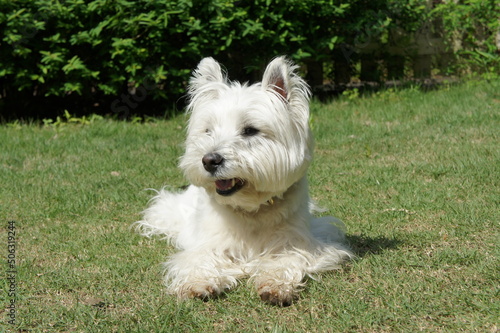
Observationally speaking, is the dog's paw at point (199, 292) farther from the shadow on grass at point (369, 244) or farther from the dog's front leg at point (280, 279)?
the shadow on grass at point (369, 244)

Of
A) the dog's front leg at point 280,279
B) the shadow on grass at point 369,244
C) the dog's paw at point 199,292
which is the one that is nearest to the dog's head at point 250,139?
the dog's front leg at point 280,279

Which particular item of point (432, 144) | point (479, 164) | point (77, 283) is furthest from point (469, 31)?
point (77, 283)

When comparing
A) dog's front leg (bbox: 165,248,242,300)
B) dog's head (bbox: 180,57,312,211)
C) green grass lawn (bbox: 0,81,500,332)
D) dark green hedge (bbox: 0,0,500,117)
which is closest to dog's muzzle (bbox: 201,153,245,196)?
dog's head (bbox: 180,57,312,211)

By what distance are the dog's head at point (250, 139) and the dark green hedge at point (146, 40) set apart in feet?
14.7

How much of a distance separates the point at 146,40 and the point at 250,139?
518 cm

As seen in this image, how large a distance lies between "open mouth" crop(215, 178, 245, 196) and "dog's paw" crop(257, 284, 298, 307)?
57cm

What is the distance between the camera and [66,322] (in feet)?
10.3

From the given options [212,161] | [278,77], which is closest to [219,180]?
[212,161]

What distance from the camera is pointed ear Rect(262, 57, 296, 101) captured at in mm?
3768

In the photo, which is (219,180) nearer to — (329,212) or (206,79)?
(206,79)

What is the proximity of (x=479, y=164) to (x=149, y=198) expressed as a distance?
308 centimetres

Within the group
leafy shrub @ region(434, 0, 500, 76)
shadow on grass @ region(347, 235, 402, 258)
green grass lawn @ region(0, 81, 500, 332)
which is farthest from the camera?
leafy shrub @ region(434, 0, 500, 76)

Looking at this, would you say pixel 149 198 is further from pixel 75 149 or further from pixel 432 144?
pixel 432 144

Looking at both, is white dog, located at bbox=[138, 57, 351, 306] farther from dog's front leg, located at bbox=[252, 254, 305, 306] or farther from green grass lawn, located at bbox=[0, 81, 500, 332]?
green grass lawn, located at bbox=[0, 81, 500, 332]
